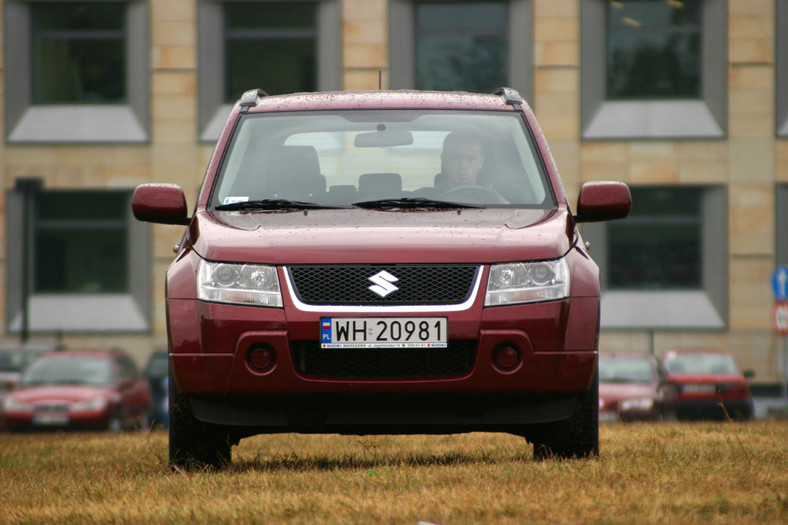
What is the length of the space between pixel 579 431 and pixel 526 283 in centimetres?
94

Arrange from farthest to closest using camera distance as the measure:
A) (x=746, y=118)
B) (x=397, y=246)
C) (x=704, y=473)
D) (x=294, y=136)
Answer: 1. (x=746, y=118)
2. (x=294, y=136)
3. (x=397, y=246)
4. (x=704, y=473)

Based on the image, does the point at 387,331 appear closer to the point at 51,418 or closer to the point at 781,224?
the point at 51,418

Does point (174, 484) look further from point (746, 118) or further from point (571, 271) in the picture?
point (746, 118)

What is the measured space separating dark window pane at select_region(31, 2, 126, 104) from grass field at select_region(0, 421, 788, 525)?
24637 millimetres

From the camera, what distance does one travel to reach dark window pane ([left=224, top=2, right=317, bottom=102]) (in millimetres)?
31797

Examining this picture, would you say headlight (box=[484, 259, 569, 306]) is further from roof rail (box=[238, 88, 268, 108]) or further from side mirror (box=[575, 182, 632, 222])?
roof rail (box=[238, 88, 268, 108])

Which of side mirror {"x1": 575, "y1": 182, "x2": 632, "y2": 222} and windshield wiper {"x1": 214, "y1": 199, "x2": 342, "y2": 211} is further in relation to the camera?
side mirror {"x1": 575, "y1": 182, "x2": 632, "y2": 222}

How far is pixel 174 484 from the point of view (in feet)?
19.8

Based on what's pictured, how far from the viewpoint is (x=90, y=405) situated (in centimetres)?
2084

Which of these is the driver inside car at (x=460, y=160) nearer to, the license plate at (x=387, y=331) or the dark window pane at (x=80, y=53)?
the license plate at (x=387, y=331)

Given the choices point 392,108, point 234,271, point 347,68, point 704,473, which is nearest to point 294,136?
point 392,108

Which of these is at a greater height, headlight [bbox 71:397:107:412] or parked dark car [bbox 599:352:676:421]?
parked dark car [bbox 599:352:676:421]

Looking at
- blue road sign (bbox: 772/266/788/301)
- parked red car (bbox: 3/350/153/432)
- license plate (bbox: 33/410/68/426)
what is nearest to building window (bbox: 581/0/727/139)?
blue road sign (bbox: 772/266/788/301)

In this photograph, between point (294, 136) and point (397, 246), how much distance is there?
153 cm
